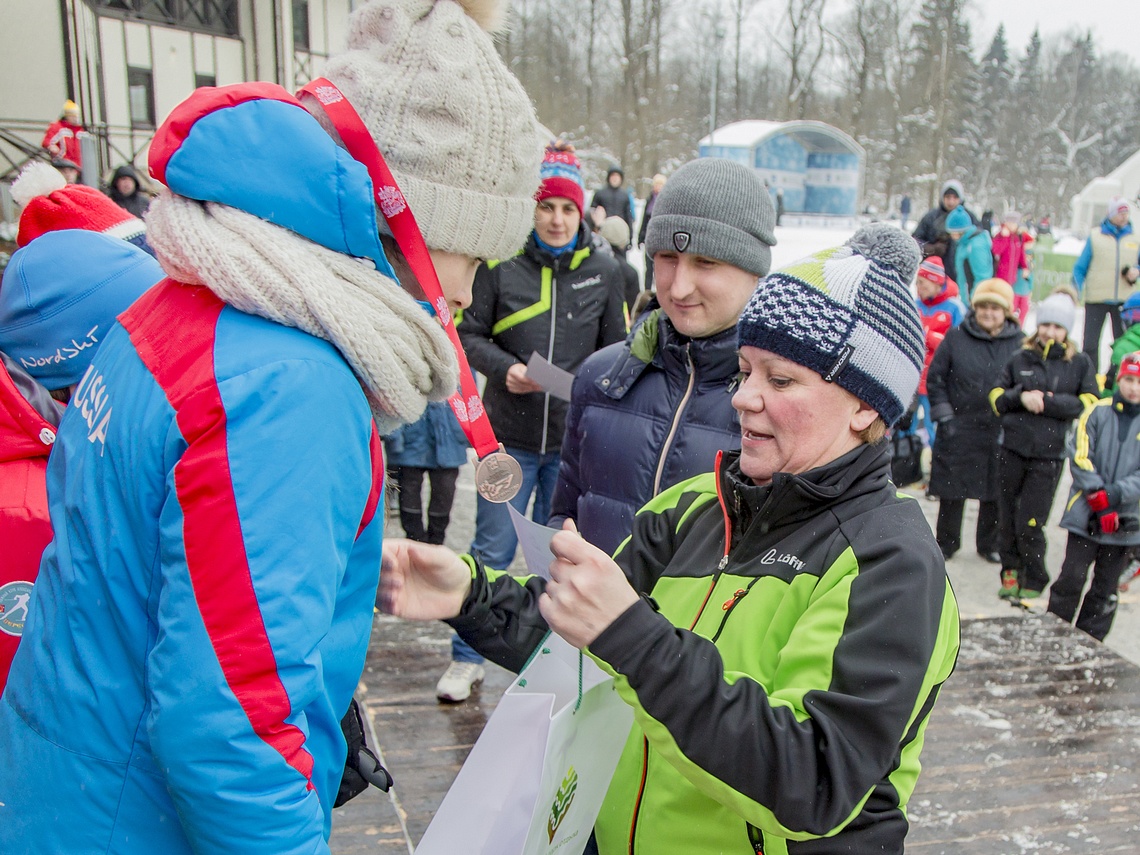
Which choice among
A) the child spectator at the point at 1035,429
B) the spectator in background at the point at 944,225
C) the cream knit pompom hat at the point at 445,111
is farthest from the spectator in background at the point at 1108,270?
the cream knit pompom hat at the point at 445,111

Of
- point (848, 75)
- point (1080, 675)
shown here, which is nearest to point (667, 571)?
point (1080, 675)

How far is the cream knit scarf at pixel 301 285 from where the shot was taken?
1166mm

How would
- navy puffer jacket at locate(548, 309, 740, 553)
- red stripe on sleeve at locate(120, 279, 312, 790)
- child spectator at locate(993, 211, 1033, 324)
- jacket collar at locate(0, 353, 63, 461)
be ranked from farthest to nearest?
child spectator at locate(993, 211, 1033, 324)
navy puffer jacket at locate(548, 309, 740, 553)
jacket collar at locate(0, 353, 63, 461)
red stripe on sleeve at locate(120, 279, 312, 790)

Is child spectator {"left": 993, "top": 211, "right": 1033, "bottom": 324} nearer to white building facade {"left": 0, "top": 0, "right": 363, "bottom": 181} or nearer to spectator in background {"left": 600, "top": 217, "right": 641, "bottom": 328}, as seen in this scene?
spectator in background {"left": 600, "top": 217, "right": 641, "bottom": 328}

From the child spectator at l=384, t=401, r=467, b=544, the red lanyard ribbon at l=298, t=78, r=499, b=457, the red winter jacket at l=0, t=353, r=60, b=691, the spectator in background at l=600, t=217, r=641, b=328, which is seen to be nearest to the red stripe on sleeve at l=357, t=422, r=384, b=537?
the red lanyard ribbon at l=298, t=78, r=499, b=457

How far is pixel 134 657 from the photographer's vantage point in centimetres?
120

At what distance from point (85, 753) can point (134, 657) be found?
0.47 ft

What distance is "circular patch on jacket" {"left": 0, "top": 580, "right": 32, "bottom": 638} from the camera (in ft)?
6.00

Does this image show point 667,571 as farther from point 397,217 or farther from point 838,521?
point 397,217

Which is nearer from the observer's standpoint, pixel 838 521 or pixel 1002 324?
pixel 838 521

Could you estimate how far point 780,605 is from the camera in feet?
5.02

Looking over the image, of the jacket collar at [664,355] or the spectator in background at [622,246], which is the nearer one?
the jacket collar at [664,355]

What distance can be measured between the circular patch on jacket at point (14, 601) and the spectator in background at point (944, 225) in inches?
445

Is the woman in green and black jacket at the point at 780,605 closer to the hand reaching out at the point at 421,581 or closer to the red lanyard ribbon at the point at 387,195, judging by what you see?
the hand reaching out at the point at 421,581
